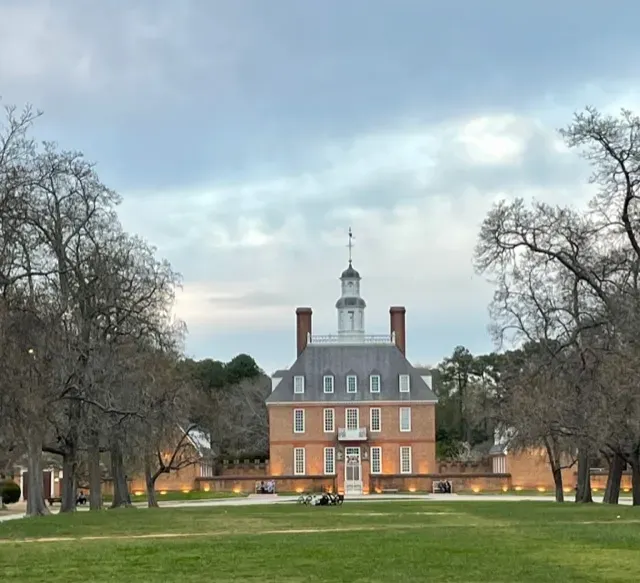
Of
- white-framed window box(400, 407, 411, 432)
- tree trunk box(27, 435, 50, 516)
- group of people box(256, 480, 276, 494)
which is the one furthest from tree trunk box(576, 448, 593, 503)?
white-framed window box(400, 407, 411, 432)

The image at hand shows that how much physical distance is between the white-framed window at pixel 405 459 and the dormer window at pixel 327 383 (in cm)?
640

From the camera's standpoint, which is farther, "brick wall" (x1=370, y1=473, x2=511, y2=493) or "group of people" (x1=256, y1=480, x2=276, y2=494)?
"group of people" (x1=256, y1=480, x2=276, y2=494)

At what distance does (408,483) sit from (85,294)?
130 ft

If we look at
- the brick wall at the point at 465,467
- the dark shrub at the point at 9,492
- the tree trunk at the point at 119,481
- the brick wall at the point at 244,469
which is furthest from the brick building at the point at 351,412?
the tree trunk at the point at 119,481

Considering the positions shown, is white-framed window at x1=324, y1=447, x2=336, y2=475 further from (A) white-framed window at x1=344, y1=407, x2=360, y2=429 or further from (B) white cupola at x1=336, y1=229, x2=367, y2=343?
(B) white cupola at x1=336, y1=229, x2=367, y2=343

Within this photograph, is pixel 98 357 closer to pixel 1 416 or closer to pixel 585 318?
pixel 1 416

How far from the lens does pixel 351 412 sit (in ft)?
245

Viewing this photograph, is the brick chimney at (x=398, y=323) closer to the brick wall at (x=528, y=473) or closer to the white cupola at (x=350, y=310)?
the white cupola at (x=350, y=310)

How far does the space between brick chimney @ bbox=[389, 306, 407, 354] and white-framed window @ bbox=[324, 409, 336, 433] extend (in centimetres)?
744

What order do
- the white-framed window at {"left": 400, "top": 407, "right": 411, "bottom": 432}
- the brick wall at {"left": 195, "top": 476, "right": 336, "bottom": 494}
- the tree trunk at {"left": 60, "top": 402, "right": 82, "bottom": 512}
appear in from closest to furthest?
the tree trunk at {"left": 60, "top": 402, "right": 82, "bottom": 512}
the brick wall at {"left": 195, "top": 476, "right": 336, "bottom": 494}
the white-framed window at {"left": 400, "top": 407, "right": 411, "bottom": 432}

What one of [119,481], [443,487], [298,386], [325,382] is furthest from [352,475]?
[119,481]

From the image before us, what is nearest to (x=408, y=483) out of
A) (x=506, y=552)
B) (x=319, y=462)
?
(x=319, y=462)

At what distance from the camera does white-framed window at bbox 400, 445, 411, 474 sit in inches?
2881

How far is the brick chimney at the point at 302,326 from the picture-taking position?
77.8 metres
